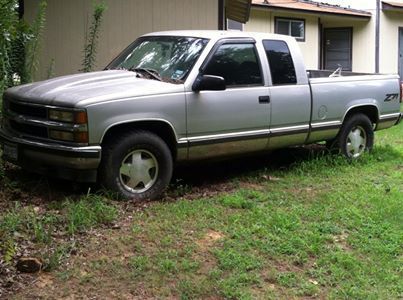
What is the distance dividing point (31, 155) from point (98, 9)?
3100 millimetres

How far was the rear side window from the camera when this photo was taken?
24.3 ft

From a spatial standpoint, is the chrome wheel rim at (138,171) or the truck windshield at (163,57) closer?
the chrome wheel rim at (138,171)

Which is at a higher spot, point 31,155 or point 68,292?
point 31,155

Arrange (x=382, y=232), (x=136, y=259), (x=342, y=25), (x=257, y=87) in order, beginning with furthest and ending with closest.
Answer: (x=342, y=25), (x=257, y=87), (x=382, y=232), (x=136, y=259)

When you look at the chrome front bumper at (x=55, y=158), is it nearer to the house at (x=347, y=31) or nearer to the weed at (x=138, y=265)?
the weed at (x=138, y=265)

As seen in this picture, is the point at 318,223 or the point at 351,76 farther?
the point at 351,76

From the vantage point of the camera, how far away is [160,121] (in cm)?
627

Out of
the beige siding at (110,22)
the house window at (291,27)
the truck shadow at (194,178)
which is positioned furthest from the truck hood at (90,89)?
the house window at (291,27)

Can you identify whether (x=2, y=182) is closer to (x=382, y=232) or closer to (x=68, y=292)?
(x=68, y=292)

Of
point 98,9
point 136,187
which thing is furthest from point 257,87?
point 98,9

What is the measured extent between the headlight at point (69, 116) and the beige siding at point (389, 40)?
16489 millimetres

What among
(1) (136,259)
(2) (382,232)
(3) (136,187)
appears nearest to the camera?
(1) (136,259)

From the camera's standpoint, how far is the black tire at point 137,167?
234 inches

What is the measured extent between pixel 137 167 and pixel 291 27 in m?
13.9
